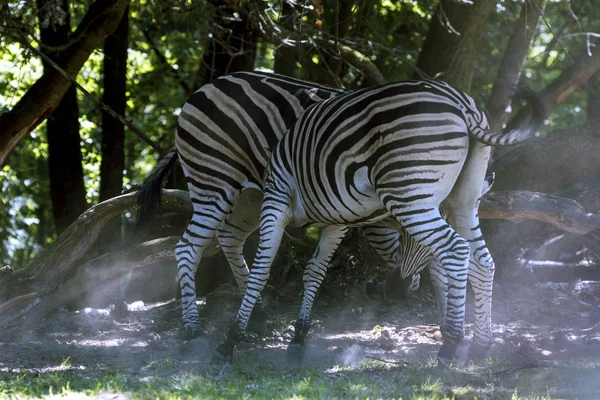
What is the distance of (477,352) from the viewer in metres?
7.16

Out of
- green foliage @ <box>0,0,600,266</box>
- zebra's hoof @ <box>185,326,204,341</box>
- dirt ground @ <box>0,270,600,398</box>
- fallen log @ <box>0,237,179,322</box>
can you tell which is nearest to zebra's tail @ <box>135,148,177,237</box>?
fallen log @ <box>0,237,179,322</box>

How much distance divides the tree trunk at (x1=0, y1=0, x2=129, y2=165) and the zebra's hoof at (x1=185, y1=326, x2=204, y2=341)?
138 inches

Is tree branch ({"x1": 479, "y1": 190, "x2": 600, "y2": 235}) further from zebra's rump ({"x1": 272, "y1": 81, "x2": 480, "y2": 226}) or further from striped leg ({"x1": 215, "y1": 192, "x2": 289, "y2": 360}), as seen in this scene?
striped leg ({"x1": 215, "y1": 192, "x2": 289, "y2": 360})

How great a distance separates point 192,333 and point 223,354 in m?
0.92

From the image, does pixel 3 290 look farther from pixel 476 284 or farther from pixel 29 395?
pixel 476 284

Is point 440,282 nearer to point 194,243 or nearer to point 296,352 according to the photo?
point 296,352

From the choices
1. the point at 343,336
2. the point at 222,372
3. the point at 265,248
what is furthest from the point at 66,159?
the point at 222,372

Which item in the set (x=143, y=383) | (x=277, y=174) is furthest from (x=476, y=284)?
(x=143, y=383)

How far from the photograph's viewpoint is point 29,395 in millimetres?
5367

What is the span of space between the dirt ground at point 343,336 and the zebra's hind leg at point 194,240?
19.5 inches

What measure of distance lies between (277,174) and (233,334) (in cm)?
163

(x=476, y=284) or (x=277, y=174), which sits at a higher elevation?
(x=277, y=174)

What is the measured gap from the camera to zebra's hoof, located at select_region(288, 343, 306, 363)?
7387 millimetres

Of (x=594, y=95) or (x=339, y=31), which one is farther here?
(x=594, y=95)
